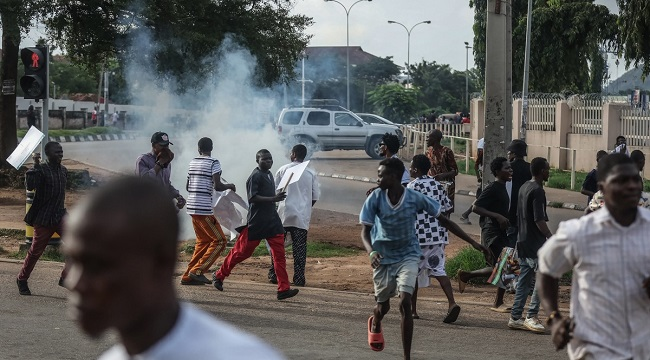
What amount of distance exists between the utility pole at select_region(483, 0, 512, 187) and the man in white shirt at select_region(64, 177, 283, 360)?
431 inches

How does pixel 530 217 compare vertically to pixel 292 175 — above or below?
below

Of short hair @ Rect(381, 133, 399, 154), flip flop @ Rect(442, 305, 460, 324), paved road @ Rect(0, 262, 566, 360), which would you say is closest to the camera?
paved road @ Rect(0, 262, 566, 360)

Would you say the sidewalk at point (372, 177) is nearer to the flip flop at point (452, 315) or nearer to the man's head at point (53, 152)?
the flip flop at point (452, 315)

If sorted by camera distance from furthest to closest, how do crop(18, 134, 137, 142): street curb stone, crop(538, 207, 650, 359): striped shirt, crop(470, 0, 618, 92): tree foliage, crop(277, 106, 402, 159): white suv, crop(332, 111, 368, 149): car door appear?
1. crop(18, 134, 137, 142): street curb stone
2. crop(470, 0, 618, 92): tree foliage
3. crop(332, 111, 368, 149): car door
4. crop(277, 106, 402, 159): white suv
5. crop(538, 207, 650, 359): striped shirt

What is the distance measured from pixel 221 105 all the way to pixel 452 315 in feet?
56.7

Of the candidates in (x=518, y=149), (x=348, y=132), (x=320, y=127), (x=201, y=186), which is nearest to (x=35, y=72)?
(x=201, y=186)

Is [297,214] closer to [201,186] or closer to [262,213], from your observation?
[262,213]

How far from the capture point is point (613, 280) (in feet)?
14.3

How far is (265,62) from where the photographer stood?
85.6 ft

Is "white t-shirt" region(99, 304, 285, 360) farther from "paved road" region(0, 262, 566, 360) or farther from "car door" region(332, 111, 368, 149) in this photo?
"car door" region(332, 111, 368, 149)

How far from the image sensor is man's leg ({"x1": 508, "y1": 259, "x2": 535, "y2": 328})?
29.5 feet

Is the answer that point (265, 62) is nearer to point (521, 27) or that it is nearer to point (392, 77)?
point (521, 27)

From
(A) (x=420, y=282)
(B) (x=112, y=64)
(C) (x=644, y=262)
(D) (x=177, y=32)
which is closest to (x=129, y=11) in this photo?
(D) (x=177, y=32)

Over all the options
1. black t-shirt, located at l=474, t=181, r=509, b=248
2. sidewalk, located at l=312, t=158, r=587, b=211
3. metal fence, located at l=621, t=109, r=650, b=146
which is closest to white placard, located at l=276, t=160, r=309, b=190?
black t-shirt, located at l=474, t=181, r=509, b=248
